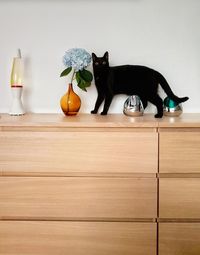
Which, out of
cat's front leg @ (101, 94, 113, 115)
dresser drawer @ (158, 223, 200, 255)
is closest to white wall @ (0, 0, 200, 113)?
cat's front leg @ (101, 94, 113, 115)

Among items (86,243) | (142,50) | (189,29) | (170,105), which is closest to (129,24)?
(142,50)

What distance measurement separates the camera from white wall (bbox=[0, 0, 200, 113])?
75.1 inches

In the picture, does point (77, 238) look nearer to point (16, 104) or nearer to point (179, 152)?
point (179, 152)

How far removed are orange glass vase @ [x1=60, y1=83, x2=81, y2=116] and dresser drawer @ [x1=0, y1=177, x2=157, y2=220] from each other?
0.41 meters

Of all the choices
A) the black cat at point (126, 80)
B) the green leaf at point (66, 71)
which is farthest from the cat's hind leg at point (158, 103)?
the green leaf at point (66, 71)

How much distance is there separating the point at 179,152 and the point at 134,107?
14.3 inches

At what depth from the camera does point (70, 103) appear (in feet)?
5.81

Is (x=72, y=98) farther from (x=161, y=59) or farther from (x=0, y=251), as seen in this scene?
(x=0, y=251)

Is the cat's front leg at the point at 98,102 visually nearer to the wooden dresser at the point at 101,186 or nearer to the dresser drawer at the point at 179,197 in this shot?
the wooden dresser at the point at 101,186

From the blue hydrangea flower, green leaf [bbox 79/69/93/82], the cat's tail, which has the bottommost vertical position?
the cat's tail

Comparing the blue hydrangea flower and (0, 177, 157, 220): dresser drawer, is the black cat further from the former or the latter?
(0, 177, 157, 220): dresser drawer

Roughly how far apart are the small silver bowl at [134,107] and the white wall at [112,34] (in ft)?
0.97

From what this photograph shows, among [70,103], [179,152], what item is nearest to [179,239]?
[179,152]

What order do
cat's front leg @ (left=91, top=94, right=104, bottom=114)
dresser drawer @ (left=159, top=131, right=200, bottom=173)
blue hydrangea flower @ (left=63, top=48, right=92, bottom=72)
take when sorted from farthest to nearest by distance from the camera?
cat's front leg @ (left=91, top=94, right=104, bottom=114)
blue hydrangea flower @ (left=63, top=48, right=92, bottom=72)
dresser drawer @ (left=159, top=131, right=200, bottom=173)
